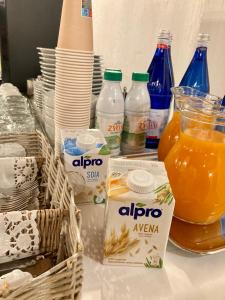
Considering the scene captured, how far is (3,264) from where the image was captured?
0.36 meters

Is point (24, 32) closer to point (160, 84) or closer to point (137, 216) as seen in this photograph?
point (160, 84)

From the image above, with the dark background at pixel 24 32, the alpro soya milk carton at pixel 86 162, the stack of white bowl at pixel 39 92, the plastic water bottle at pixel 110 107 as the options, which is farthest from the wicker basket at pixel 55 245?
the dark background at pixel 24 32

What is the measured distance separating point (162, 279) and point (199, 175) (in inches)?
6.4

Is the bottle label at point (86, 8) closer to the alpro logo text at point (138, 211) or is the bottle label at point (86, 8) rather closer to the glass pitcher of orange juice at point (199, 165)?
the glass pitcher of orange juice at point (199, 165)

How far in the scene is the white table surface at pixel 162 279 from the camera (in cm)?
37

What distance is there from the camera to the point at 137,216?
0.37 m

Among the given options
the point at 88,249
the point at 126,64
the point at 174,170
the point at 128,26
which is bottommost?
the point at 88,249

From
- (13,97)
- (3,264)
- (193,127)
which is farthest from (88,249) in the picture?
(13,97)

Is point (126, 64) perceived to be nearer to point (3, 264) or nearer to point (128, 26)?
point (128, 26)

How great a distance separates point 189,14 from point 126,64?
0.45 m

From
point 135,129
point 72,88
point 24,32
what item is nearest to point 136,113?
point 135,129

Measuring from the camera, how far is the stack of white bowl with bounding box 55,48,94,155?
56 centimetres

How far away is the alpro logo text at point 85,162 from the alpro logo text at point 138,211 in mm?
136

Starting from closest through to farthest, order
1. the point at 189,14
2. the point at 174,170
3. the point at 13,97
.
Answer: the point at 174,170, the point at 189,14, the point at 13,97
